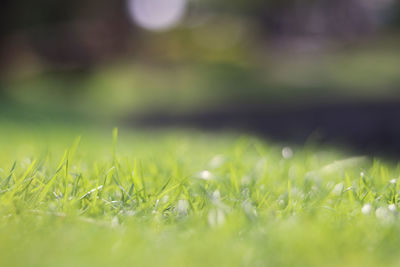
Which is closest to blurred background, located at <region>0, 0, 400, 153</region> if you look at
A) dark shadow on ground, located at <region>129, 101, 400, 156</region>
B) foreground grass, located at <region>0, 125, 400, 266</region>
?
dark shadow on ground, located at <region>129, 101, 400, 156</region>

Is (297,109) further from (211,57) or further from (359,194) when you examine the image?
(211,57)

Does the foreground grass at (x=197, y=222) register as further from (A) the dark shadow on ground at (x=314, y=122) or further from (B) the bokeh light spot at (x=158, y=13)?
(B) the bokeh light spot at (x=158, y=13)

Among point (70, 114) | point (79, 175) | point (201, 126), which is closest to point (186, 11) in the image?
point (70, 114)

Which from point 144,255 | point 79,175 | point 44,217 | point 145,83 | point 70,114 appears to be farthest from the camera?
point 145,83

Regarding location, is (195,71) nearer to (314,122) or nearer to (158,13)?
(158,13)

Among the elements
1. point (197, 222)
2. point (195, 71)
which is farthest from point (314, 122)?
point (195, 71)

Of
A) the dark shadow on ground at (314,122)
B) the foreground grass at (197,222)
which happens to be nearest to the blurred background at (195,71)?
the dark shadow on ground at (314,122)
